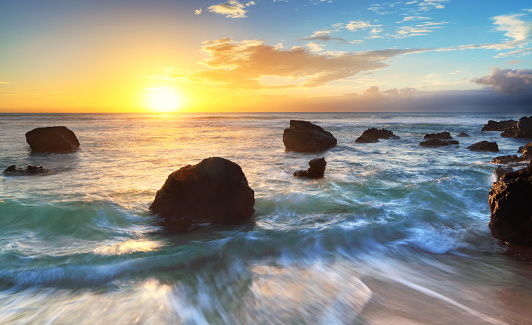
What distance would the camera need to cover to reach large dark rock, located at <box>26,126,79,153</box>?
1602 centimetres

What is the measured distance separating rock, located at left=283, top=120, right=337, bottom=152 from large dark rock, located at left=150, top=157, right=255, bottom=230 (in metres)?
11.3

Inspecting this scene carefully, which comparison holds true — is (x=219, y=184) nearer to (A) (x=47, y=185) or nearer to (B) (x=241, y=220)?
(B) (x=241, y=220)

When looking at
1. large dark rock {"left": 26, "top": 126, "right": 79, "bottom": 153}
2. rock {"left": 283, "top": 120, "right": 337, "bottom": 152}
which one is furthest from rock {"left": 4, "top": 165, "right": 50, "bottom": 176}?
rock {"left": 283, "top": 120, "right": 337, "bottom": 152}

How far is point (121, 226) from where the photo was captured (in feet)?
20.0

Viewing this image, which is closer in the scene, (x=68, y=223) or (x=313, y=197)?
(x=68, y=223)

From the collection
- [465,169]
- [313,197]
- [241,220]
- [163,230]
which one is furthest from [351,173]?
[163,230]

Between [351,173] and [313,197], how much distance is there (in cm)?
370

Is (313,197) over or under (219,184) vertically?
under

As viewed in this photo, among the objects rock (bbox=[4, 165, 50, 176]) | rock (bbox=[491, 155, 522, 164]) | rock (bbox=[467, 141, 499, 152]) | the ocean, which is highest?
rock (bbox=[467, 141, 499, 152])

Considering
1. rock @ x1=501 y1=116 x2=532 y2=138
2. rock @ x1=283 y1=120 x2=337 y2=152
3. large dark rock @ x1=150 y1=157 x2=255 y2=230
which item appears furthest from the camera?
rock @ x1=501 y1=116 x2=532 y2=138

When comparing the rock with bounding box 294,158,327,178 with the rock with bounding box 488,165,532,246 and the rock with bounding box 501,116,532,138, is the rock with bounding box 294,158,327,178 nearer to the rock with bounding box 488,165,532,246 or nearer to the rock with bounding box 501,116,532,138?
the rock with bounding box 488,165,532,246

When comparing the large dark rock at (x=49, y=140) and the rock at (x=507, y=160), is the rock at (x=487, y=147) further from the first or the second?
the large dark rock at (x=49, y=140)

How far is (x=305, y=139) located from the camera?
17281 millimetres

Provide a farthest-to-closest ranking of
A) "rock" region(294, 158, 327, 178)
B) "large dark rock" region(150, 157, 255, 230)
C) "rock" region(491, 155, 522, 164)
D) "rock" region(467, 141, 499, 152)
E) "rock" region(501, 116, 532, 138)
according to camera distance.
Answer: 1. "rock" region(501, 116, 532, 138)
2. "rock" region(467, 141, 499, 152)
3. "rock" region(491, 155, 522, 164)
4. "rock" region(294, 158, 327, 178)
5. "large dark rock" region(150, 157, 255, 230)
